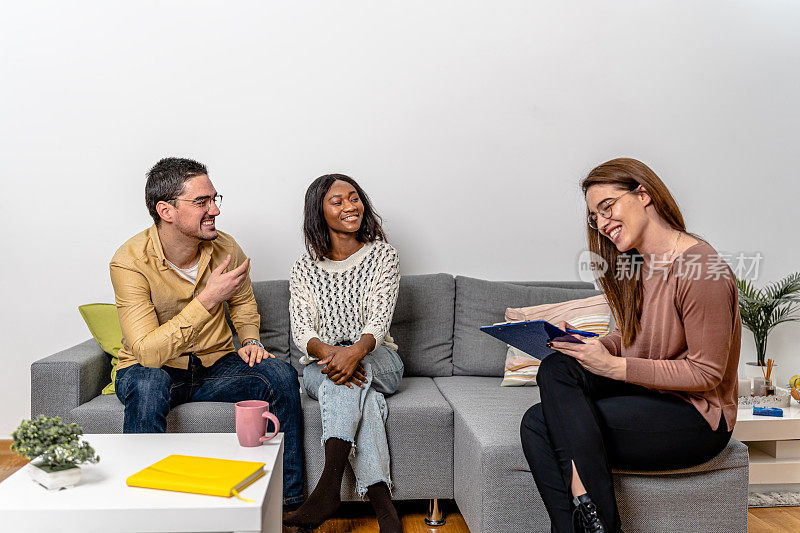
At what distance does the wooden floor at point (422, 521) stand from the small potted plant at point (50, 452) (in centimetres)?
107

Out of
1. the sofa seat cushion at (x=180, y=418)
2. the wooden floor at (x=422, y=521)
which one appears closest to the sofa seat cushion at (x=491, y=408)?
the wooden floor at (x=422, y=521)

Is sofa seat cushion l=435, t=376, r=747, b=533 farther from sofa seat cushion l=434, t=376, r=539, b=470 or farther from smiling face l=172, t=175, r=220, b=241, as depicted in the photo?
smiling face l=172, t=175, r=220, b=241

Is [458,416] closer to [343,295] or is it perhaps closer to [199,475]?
→ [343,295]

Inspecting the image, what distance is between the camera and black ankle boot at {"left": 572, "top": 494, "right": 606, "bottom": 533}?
1.59 metres

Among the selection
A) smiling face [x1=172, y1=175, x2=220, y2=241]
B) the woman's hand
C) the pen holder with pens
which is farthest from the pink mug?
the pen holder with pens

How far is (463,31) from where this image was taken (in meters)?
3.10

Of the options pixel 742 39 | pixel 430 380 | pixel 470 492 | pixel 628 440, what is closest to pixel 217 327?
pixel 430 380

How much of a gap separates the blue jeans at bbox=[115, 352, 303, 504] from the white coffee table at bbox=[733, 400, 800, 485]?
62.0 inches

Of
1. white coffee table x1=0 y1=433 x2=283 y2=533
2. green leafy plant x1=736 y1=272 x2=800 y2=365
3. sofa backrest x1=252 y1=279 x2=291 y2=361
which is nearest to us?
white coffee table x1=0 y1=433 x2=283 y2=533

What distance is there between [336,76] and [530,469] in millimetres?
1937

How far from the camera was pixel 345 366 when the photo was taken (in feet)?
7.41

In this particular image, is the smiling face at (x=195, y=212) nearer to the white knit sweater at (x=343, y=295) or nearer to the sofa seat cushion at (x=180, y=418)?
the white knit sweater at (x=343, y=295)

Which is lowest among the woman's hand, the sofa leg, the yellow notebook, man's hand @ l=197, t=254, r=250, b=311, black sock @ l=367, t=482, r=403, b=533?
the sofa leg

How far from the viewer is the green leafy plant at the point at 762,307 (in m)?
2.89
